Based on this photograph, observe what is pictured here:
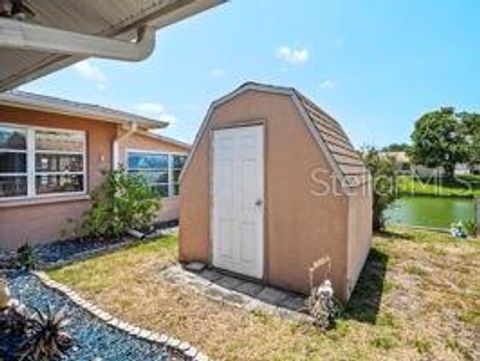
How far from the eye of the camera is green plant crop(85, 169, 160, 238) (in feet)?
31.9

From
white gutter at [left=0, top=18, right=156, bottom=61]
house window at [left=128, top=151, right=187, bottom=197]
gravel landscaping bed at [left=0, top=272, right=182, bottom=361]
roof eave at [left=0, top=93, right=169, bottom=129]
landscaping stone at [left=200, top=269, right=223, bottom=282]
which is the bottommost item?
gravel landscaping bed at [left=0, top=272, right=182, bottom=361]

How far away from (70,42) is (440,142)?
52412mm

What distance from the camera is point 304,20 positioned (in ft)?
30.1

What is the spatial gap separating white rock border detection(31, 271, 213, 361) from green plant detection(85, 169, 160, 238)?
3809 mm

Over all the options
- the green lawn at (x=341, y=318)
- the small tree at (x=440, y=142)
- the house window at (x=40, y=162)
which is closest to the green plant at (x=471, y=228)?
the green lawn at (x=341, y=318)

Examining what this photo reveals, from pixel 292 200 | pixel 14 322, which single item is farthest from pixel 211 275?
pixel 14 322

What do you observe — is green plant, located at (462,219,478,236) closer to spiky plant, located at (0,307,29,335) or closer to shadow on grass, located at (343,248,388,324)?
shadow on grass, located at (343,248,388,324)

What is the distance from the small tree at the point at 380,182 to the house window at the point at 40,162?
870 centimetres

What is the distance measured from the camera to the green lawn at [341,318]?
420cm

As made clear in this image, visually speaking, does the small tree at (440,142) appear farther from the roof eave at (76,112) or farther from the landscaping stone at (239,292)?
the landscaping stone at (239,292)

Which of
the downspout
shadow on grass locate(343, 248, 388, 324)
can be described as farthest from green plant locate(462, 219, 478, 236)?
the downspout

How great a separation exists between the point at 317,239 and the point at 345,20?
22.2ft

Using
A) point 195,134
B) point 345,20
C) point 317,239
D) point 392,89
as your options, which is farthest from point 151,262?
point 392,89

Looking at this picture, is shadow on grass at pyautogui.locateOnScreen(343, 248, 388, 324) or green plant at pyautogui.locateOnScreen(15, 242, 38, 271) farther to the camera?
green plant at pyautogui.locateOnScreen(15, 242, 38, 271)
